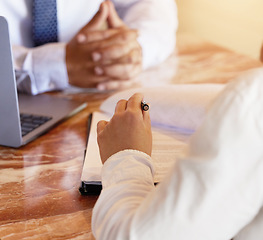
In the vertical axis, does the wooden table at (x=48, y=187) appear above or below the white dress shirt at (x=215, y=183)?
below

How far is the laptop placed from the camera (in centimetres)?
57

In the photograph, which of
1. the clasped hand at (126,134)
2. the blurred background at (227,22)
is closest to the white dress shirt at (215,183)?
the clasped hand at (126,134)

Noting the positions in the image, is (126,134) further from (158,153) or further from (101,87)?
(101,87)

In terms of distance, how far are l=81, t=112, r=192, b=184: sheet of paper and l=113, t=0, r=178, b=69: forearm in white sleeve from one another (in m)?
0.40

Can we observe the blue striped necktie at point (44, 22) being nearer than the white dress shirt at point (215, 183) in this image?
No

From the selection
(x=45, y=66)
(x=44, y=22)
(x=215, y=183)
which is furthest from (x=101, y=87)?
(x=215, y=183)

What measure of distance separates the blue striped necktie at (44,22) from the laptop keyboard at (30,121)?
1.22 ft

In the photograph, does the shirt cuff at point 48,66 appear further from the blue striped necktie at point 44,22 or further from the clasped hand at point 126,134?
the clasped hand at point 126,134

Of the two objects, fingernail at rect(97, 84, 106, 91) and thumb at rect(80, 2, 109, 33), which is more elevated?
thumb at rect(80, 2, 109, 33)

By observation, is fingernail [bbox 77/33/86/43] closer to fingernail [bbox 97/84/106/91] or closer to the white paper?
fingernail [bbox 97/84/106/91]

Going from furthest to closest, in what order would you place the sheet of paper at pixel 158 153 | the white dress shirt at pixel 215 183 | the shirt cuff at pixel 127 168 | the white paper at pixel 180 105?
the white paper at pixel 180 105 < the sheet of paper at pixel 158 153 < the shirt cuff at pixel 127 168 < the white dress shirt at pixel 215 183

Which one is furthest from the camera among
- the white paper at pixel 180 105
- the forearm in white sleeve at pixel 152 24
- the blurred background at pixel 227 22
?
the blurred background at pixel 227 22

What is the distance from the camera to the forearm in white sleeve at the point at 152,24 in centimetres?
106

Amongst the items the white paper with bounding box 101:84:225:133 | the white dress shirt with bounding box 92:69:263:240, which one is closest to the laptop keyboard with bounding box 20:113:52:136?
the white paper with bounding box 101:84:225:133
